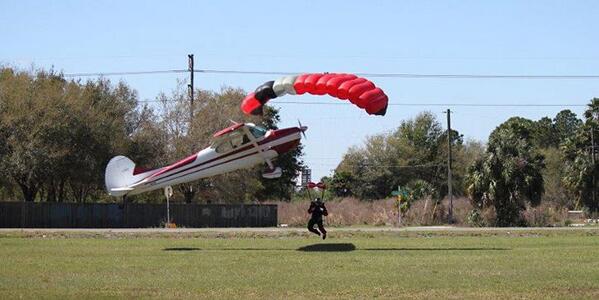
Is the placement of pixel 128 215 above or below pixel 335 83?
below

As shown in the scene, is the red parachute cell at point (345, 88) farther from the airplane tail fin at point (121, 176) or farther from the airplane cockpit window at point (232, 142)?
the airplane tail fin at point (121, 176)

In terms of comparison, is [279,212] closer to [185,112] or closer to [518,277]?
[185,112]

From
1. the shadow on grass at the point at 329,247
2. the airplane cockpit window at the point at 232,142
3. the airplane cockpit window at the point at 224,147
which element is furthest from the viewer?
the airplane cockpit window at the point at 224,147

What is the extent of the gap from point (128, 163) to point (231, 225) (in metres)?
26.4

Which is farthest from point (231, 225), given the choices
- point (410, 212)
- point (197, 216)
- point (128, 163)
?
point (128, 163)

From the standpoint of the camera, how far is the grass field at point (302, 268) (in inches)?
682

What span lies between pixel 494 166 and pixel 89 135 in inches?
1024

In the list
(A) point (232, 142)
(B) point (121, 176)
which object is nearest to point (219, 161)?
(A) point (232, 142)

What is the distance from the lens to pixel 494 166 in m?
52.6

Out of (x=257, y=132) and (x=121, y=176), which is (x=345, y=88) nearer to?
(x=257, y=132)

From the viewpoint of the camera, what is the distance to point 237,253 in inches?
1067

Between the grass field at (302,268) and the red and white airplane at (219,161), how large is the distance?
232cm

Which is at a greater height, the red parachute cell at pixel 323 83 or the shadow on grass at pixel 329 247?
the red parachute cell at pixel 323 83

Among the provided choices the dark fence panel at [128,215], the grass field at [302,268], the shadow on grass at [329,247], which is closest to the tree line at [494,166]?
the dark fence panel at [128,215]
